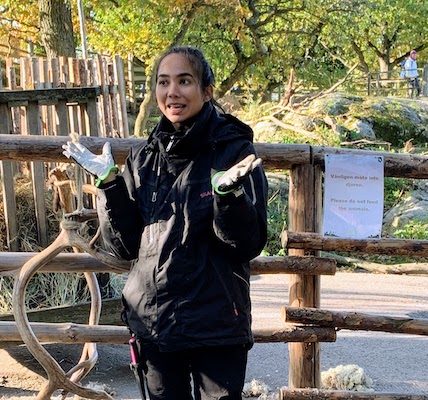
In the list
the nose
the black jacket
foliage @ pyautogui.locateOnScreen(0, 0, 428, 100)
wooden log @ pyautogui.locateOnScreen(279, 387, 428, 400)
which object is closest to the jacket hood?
the black jacket

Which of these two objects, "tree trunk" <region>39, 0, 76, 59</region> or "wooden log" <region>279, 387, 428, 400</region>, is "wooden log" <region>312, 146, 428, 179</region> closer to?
"wooden log" <region>279, 387, 428, 400</region>

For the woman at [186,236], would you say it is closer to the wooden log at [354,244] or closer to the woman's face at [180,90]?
the woman's face at [180,90]

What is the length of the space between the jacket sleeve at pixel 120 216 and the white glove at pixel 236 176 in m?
0.43

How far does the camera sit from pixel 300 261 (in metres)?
3.30

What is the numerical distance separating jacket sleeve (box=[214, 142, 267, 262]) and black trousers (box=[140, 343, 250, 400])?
1.11ft

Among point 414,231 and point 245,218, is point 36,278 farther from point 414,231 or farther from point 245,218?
point 414,231

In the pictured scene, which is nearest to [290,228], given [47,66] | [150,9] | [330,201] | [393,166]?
[330,201]

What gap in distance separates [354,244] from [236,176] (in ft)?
4.40

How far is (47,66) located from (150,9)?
7276 millimetres

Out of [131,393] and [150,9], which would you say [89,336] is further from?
[150,9]

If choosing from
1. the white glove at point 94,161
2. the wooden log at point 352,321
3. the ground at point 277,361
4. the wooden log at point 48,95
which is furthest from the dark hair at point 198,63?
the ground at point 277,361

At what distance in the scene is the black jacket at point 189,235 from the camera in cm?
233

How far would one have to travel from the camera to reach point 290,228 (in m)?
3.40

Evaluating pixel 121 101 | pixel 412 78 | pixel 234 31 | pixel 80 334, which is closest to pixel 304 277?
pixel 80 334
